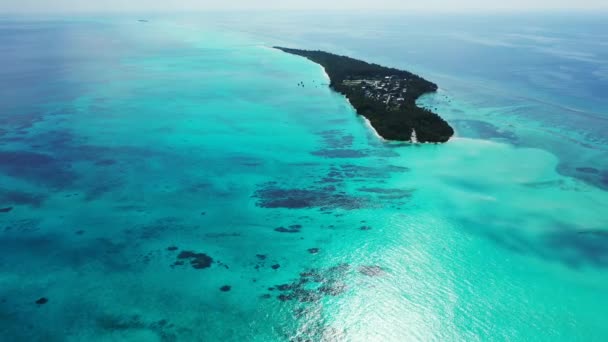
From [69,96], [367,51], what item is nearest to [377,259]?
[69,96]

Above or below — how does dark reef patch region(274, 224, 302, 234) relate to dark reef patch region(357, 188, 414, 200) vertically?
below

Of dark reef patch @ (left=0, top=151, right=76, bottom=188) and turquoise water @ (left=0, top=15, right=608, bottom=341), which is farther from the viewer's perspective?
dark reef patch @ (left=0, top=151, right=76, bottom=188)

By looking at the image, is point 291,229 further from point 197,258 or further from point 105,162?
point 105,162

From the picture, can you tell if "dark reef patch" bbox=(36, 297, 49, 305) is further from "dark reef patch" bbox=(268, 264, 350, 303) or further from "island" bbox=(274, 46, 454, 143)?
"island" bbox=(274, 46, 454, 143)

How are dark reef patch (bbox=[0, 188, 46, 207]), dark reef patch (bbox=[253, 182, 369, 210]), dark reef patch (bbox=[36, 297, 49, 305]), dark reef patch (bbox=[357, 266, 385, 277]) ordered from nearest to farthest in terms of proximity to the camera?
1. dark reef patch (bbox=[36, 297, 49, 305])
2. dark reef patch (bbox=[357, 266, 385, 277])
3. dark reef patch (bbox=[0, 188, 46, 207])
4. dark reef patch (bbox=[253, 182, 369, 210])

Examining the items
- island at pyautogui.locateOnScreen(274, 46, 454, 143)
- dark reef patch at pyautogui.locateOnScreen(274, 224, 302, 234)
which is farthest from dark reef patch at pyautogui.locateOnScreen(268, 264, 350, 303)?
A: island at pyautogui.locateOnScreen(274, 46, 454, 143)

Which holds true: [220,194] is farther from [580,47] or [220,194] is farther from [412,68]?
[580,47]
